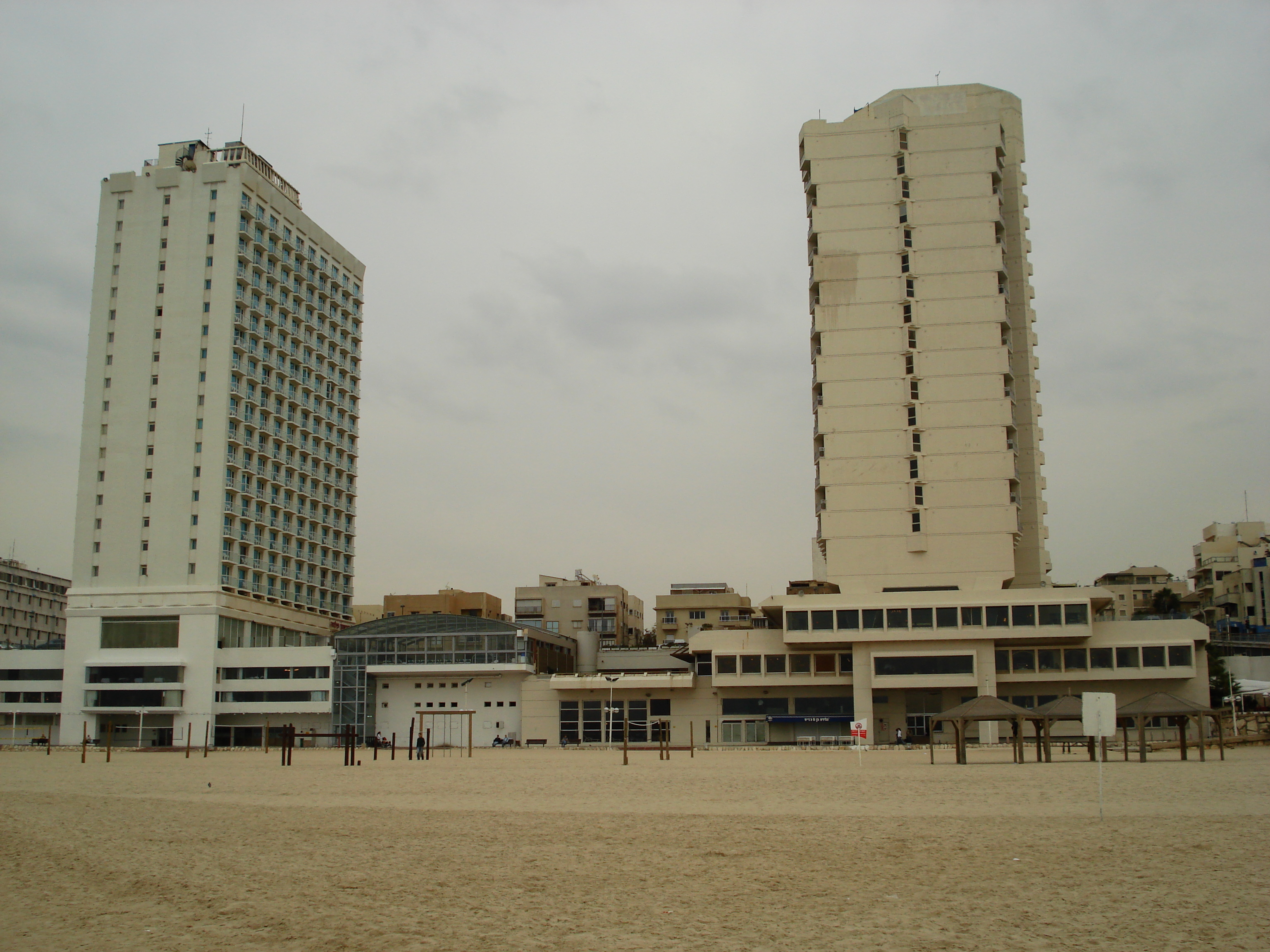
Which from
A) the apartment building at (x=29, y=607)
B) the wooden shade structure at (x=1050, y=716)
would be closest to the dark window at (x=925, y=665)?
the wooden shade structure at (x=1050, y=716)

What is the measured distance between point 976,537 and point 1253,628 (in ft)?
158

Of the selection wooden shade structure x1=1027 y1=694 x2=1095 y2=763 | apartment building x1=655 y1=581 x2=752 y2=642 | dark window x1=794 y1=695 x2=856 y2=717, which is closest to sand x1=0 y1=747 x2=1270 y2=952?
wooden shade structure x1=1027 y1=694 x2=1095 y2=763

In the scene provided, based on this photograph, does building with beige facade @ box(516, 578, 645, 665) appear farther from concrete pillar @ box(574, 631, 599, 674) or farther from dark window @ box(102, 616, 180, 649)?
dark window @ box(102, 616, 180, 649)

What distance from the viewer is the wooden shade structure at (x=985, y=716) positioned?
4544 cm

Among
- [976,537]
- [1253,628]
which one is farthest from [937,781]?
[1253,628]

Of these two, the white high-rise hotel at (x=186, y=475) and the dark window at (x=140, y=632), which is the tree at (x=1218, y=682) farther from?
the dark window at (x=140, y=632)

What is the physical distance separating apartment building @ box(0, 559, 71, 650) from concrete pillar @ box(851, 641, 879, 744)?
93.3m

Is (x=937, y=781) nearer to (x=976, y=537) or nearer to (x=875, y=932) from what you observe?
(x=875, y=932)

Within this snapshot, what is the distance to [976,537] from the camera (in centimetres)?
7425

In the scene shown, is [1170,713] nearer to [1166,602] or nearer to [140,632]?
[140,632]

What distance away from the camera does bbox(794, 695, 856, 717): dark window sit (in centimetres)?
7650

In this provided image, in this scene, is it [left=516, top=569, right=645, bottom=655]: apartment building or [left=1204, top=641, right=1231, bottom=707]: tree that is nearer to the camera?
[left=1204, top=641, right=1231, bottom=707]: tree

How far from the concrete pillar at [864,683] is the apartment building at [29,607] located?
93.3 meters

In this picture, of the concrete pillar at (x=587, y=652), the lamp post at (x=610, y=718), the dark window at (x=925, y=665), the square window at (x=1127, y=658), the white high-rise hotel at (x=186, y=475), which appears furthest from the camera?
the concrete pillar at (x=587, y=652)
